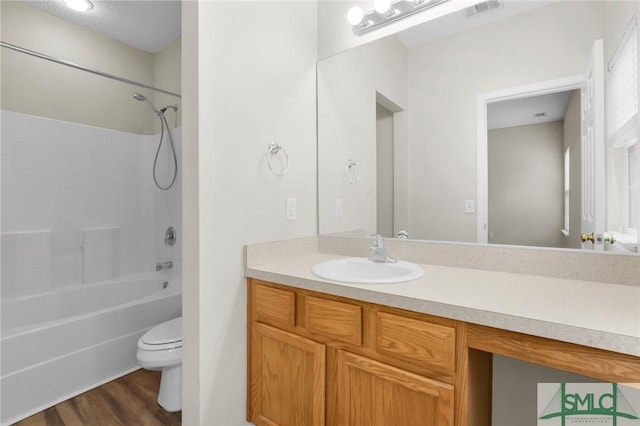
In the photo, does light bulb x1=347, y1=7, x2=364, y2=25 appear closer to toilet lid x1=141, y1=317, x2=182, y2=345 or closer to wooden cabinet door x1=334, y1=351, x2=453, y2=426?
wooden cabinet door x1=334, y1=351, x2=453, y2=426

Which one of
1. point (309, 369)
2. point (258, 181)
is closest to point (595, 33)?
point (258, 181)

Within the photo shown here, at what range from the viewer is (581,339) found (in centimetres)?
74

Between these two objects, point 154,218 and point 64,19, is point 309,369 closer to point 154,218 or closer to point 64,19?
point 154,218

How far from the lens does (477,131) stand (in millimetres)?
1469

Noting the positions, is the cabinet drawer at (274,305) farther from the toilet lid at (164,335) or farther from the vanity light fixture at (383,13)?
the vanity light fixture at (383,13)

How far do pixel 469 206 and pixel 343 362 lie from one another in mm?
916

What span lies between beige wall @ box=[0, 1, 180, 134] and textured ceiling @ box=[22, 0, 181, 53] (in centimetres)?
7

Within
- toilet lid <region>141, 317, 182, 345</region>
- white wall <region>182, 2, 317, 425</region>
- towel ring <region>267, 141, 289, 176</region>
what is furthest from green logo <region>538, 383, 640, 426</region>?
→ toilet lid <region>141, 317, 182, 345</region>

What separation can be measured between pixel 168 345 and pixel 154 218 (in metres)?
1.63

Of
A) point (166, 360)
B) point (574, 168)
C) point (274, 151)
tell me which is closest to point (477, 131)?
point (574, 168)

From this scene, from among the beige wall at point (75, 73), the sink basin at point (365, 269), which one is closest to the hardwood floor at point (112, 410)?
the sink basin at point (365, 269)

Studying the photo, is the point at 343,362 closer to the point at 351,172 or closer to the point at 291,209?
the point at 291,209

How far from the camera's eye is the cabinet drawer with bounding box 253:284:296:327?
1.32 m

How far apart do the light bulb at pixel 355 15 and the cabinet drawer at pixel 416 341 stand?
1.50m
